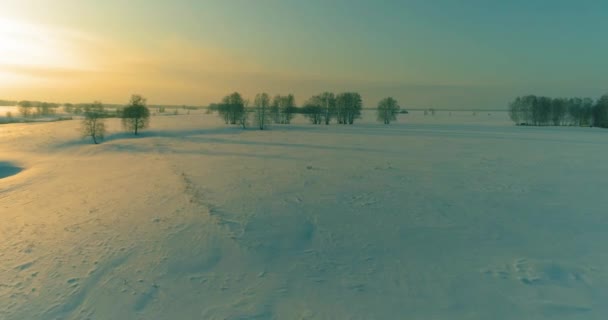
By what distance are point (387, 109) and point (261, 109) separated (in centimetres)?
5680

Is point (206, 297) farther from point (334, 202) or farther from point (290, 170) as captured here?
point (290, 170)

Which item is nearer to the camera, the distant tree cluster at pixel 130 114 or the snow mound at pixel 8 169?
the snow mound at pixel 8 169

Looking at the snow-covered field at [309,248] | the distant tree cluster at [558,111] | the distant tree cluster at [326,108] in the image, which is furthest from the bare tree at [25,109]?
the distant tree cluster at [558,111]

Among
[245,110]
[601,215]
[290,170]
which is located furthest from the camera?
[245,110]

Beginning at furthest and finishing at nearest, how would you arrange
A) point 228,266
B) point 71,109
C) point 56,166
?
point 71,109, point 56,166, point 228,266

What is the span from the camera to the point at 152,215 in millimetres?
15453

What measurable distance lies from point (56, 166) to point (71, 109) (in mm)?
204369

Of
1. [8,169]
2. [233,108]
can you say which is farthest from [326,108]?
[8,169]

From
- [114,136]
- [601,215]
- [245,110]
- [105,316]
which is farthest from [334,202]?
[245,110]

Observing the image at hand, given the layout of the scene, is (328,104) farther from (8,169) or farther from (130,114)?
(8,169)

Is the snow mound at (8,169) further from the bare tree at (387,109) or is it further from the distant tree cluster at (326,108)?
the bare tree at (387,109)

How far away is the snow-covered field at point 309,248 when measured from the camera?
8570mm

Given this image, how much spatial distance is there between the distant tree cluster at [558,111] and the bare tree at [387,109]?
162ft

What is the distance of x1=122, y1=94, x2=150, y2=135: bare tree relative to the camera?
2771 inches
